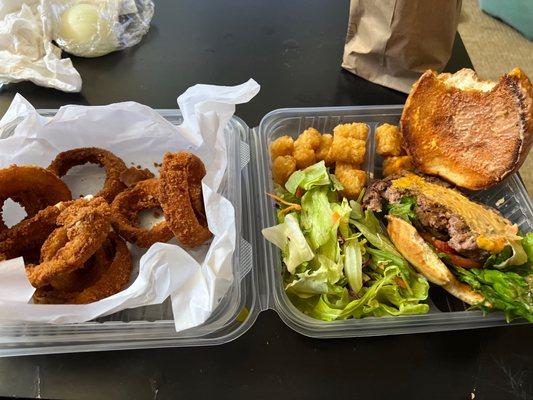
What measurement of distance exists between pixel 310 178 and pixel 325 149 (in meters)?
0.14

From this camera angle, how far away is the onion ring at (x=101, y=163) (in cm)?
115

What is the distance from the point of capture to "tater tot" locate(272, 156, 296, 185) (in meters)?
1.17

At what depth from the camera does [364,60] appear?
139 cm

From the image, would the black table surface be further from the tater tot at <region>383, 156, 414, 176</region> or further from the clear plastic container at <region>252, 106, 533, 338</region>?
the tater tot at <region>383, 156, 414, 176</region>

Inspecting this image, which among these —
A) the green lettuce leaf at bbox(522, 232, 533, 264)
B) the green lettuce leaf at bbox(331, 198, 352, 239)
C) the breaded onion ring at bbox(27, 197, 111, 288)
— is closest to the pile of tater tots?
the green lettuce leaf at bbox(331, 198, 352, 239)

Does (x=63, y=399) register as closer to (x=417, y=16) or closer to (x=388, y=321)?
(x=388, y=321)

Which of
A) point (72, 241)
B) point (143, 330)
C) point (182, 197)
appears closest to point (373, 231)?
point (182, 197)

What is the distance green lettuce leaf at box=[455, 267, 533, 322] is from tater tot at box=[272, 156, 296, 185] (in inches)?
17.8

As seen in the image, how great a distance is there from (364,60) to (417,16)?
22cm

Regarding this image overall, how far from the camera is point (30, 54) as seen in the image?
1.41m

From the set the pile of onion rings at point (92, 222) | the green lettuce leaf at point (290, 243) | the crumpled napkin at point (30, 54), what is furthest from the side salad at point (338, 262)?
the crumpled napkin at point (30, 54)

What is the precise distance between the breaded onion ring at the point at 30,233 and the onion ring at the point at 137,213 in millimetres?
116

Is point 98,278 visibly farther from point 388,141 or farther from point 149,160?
point 388,141

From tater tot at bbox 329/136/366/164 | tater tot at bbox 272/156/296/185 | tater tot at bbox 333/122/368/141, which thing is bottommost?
tater tot at bbox 272/156/296/185
